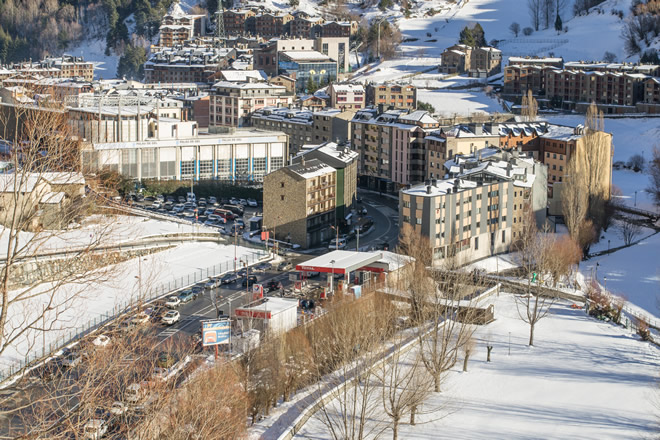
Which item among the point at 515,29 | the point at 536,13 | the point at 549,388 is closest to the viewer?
the point at 549,388

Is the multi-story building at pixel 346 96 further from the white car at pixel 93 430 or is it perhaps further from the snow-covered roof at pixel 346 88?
the white car at pixel 93 430

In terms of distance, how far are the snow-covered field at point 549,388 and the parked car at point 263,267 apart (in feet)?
13.4

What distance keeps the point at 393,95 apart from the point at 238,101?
17.5 feet

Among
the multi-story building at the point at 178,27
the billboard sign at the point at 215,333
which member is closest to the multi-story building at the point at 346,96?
the multi-story building at the point at 178,27

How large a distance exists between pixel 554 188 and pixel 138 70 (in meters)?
28.4

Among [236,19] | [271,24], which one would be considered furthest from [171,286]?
[236,19]

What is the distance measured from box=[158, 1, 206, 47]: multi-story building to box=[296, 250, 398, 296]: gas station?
106 ft

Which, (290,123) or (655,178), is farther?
(290,123)

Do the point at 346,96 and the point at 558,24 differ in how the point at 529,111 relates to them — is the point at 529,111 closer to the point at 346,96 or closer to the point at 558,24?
the point at 346,96

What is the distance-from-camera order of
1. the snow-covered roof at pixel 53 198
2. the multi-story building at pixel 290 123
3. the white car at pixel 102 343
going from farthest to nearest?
the multi-story building at pixel 290 123 < the white car at pixel 102 343 < the snow-covered roof at pixel 53 198

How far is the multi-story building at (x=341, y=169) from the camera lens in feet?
67.8

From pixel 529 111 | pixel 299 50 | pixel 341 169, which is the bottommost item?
pixel 341 169

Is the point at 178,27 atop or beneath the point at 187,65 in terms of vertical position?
atop

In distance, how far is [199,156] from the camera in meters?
23.8
